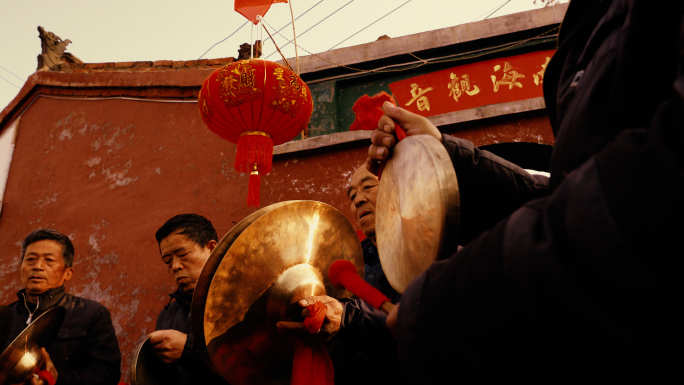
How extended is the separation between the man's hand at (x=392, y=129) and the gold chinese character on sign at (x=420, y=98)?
4.23 meters

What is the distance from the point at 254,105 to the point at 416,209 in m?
2.98

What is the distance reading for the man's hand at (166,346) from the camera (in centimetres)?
224

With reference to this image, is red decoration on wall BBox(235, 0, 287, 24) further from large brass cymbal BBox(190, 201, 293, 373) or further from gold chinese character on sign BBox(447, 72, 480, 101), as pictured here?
large brass cymbal BBox(190, 201, 293, 373)

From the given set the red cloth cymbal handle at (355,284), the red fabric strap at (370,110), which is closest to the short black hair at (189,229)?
the red fabric strap at (370,110)

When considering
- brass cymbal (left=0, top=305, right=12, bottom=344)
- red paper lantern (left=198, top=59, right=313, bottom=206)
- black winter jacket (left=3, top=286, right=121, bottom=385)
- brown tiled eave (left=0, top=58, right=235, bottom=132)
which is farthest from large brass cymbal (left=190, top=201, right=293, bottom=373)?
brown tiled eave (left=0, top=58, right=235, bottom=132)

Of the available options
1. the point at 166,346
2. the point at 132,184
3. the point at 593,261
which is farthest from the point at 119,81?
the point at 593,261

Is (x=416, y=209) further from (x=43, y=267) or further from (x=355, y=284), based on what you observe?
(x=43, y=267)

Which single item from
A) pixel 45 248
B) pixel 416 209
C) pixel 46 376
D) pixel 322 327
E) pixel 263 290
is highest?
pixel 416 209

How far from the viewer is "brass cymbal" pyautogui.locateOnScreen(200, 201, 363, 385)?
6.05ft

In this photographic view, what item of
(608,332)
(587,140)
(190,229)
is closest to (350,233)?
(190,229)

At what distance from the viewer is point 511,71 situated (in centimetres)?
555

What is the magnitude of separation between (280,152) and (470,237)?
4329mm

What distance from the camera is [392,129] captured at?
157 centimetres

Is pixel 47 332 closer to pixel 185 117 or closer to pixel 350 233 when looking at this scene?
pixel 350 233
